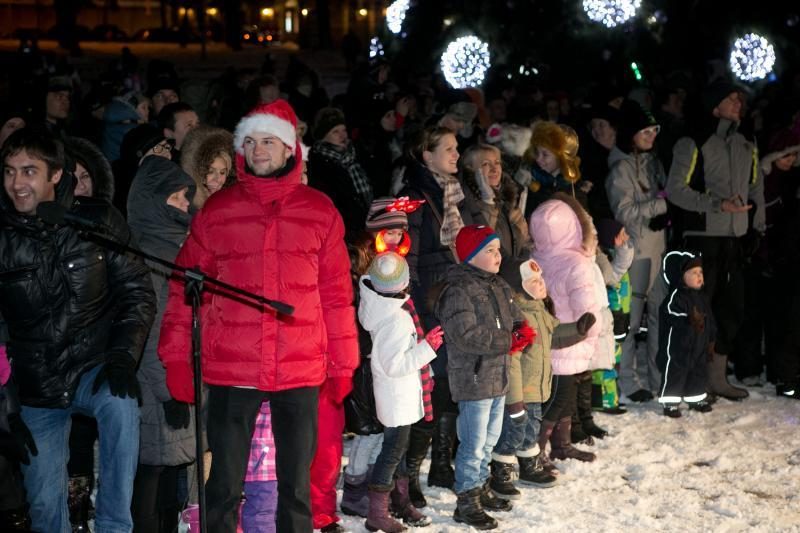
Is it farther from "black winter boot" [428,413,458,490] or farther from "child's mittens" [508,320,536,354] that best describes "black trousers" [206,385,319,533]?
"black winter boot" [428,413,458,490]

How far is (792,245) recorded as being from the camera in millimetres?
10500

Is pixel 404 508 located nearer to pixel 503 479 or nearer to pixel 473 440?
pixel 473 440

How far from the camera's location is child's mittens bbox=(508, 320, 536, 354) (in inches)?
286

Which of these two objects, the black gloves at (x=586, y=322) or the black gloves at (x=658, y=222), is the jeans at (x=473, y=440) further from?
the black gloves at (x=658, y=222)

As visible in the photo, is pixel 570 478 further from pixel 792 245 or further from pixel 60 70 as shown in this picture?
pixel 60 70

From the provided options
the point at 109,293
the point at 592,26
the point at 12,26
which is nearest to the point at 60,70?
the point at 592,26

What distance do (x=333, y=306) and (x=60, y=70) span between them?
16366 millimetres

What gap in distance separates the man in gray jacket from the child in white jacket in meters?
4.15

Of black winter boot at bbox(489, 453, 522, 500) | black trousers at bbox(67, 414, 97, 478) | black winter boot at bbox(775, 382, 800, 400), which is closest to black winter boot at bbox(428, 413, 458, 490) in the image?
black winter boot at bbox(489, 453, 522, 500)

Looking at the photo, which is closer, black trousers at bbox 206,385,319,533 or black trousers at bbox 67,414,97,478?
black trousers at bbox 206,385,319,533

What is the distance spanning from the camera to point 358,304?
24.3ft

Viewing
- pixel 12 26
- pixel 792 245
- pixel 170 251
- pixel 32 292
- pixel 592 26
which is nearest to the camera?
pixel 32 292

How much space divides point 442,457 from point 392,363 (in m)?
1.34

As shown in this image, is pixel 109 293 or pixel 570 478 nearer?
pixel 109 293
